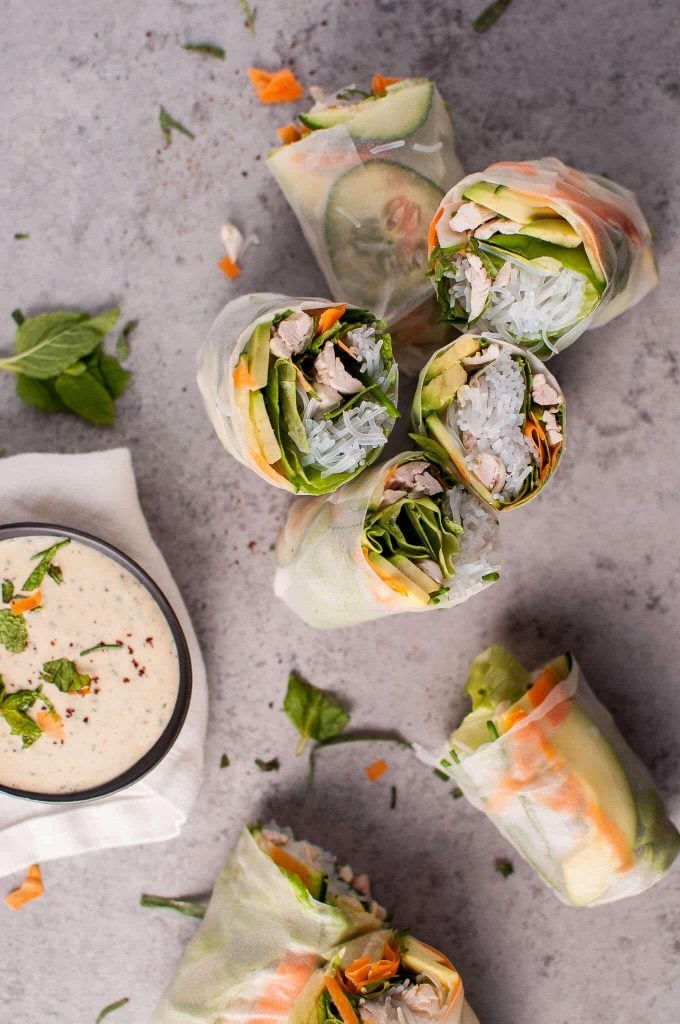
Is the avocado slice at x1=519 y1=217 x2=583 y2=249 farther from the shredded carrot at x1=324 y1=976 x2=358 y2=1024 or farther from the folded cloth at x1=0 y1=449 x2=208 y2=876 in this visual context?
the shredded carrot at x1=324 y1=976 x2=358 y2=1024

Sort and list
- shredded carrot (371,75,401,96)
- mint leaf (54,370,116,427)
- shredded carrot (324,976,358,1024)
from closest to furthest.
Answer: shredded carrot (324,976,358,1024) < shredded carrot (371,75,401,96) < mint leaf (54,370,116,427)

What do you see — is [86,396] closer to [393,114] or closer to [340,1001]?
[393,114]

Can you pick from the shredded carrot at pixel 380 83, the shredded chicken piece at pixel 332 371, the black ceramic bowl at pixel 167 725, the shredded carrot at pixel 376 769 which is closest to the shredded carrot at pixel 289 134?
the shredded carrot at pixel 380 83

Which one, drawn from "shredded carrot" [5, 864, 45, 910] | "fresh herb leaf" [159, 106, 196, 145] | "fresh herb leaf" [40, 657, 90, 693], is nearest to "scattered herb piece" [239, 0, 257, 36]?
"fresh herb leaf" [159, 106, 196, 145]

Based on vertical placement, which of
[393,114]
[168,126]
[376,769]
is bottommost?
[376,769]

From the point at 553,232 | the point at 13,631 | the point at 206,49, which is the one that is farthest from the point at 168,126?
the point at 13,631

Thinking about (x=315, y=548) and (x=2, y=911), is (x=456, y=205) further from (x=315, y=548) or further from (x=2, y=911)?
(x=2, y=911)

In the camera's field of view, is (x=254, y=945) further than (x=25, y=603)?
Yes
